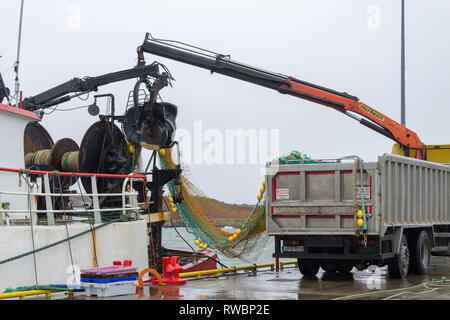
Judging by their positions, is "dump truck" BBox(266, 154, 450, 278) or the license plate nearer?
"dump truck" BBox(266, 154, 450, 278)

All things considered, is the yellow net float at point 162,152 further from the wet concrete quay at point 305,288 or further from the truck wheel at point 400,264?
the truck wheel at point 400,264

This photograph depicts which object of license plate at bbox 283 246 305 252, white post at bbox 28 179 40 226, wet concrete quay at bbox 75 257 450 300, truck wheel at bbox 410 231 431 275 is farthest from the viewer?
truck wheel at bbox 410 231 431 275

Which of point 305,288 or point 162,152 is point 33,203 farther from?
point 162,152

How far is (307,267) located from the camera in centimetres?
1315

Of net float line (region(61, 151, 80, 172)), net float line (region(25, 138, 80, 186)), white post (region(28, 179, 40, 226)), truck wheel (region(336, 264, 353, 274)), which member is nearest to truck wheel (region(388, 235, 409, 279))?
truck wheel (region(336, 264, 353, 274))

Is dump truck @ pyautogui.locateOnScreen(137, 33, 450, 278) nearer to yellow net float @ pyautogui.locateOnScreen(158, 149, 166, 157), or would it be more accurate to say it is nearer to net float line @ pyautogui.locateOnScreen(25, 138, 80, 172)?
yellow net float @ pyautogui.locateOnScreen(158, 149, 166, 157)

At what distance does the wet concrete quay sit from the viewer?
376 inches

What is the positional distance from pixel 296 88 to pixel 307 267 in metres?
7.51

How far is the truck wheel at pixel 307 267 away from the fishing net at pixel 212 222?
1200 mm

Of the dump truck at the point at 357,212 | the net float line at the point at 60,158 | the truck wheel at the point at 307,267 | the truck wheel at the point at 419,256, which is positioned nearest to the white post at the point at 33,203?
the dump truck at the point at 357,212

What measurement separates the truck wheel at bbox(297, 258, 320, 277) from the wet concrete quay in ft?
0.61
